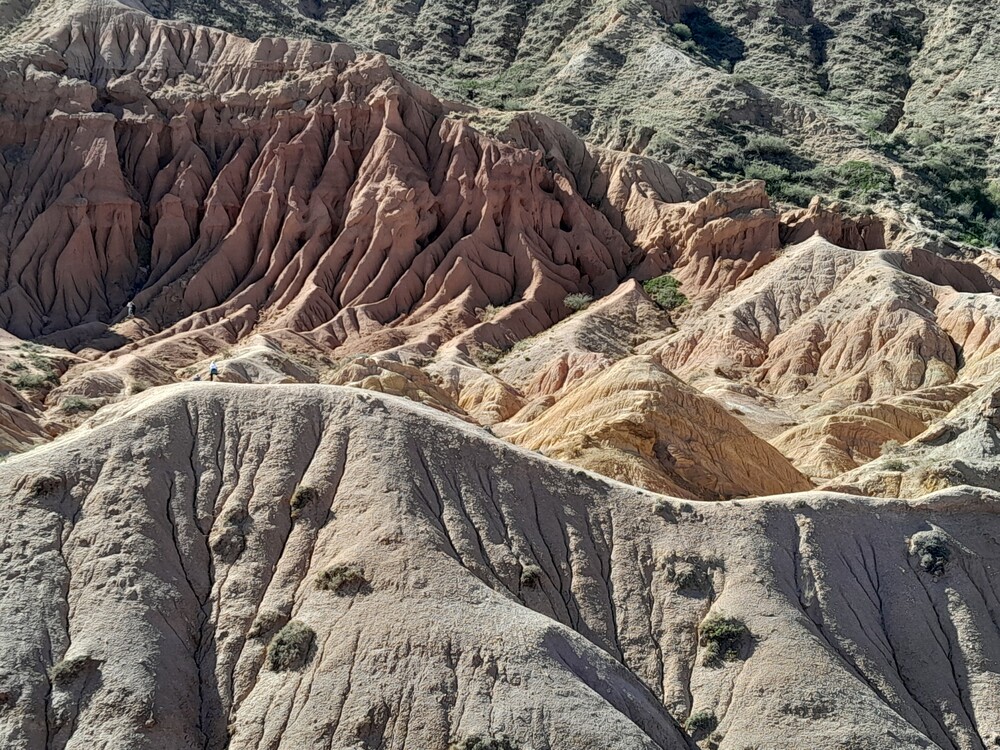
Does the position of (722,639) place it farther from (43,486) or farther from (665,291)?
(665,291)

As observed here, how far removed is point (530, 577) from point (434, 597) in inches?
134

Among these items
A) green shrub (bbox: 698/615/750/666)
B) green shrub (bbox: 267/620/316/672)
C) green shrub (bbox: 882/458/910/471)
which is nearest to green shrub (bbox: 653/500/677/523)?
green shrub (bbox: 698/615/750/666)

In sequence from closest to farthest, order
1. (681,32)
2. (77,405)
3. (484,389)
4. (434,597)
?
(434,597)
(77,405)
(484,389)
(681,32)

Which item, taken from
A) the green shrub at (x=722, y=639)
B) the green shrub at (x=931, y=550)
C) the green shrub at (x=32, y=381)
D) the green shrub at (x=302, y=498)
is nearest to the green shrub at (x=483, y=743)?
the green shrub at (x=722, y=639)

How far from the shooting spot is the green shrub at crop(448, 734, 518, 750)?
2569cm

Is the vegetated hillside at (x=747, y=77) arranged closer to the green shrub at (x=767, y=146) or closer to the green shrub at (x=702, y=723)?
the green shrub at (x=767, y=146)

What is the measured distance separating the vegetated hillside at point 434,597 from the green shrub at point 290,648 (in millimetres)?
53

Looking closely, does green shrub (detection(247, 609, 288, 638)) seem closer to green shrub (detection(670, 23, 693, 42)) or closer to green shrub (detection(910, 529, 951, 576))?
Result: green shrub (detection(910, 529, 951, 576))

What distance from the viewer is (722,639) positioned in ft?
99.3

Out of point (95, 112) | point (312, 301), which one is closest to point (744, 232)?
point (312, 301)

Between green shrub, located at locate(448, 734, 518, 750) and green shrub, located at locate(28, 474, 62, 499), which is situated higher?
green shrub, located at locate(28, 474, 62, 499)

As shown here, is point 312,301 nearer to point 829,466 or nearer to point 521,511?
point 829,466

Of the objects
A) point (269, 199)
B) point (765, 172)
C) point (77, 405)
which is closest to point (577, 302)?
point (269, 199)

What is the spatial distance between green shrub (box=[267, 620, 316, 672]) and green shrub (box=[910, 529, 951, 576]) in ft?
56.8
